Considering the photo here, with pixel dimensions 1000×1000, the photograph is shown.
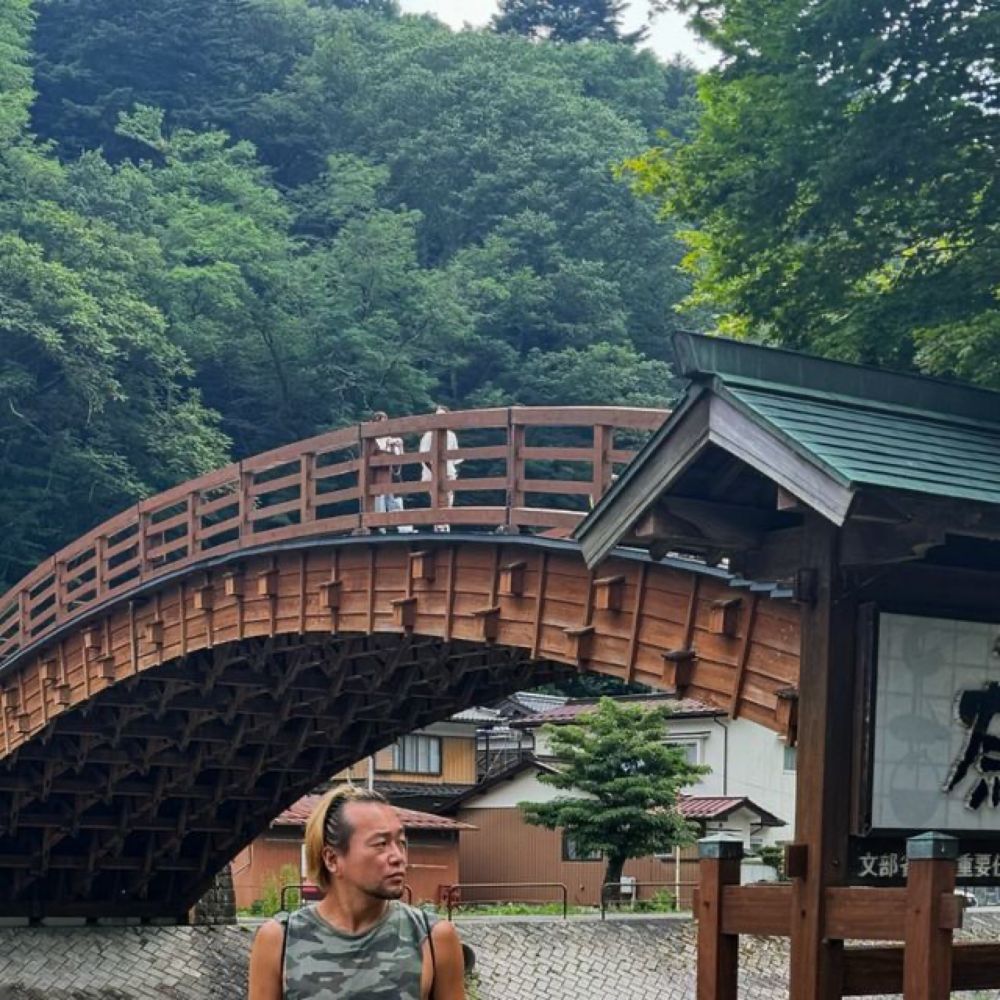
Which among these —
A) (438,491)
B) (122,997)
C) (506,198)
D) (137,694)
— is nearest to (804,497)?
(438,491)

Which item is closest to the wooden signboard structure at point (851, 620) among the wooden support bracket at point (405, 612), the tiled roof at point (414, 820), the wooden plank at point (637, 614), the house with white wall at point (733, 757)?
the wooden plank at point (637, 614)

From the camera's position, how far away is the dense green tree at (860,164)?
17094mm

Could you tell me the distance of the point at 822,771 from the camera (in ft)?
33.9

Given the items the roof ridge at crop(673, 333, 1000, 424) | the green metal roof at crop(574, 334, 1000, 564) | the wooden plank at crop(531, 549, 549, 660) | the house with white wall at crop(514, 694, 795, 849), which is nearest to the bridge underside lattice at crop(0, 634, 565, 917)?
the wooden plank at crop(531, 549, 549, 660)

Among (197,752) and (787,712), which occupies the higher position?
(787,712)

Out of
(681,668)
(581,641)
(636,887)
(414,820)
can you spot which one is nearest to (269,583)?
(581,641)

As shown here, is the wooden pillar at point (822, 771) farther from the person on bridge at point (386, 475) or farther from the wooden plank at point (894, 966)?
the person on bridge at point (386, 475)

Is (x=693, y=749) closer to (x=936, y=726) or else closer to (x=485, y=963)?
(x=485, y=963)

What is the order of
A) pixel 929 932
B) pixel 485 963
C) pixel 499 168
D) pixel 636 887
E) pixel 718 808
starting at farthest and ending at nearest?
pixel 499 168, pixel 718 808, pixel 636 887, pixel 485 963, pixel 929 932

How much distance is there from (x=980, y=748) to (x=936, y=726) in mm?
292

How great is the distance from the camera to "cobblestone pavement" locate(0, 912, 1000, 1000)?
3077 cm

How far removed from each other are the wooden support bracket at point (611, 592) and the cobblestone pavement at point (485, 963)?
586 inches

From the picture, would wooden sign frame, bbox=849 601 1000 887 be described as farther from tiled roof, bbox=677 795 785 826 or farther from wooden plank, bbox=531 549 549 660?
tiled roof, bbox=677 795 785 826

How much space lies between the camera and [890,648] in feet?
34.4
